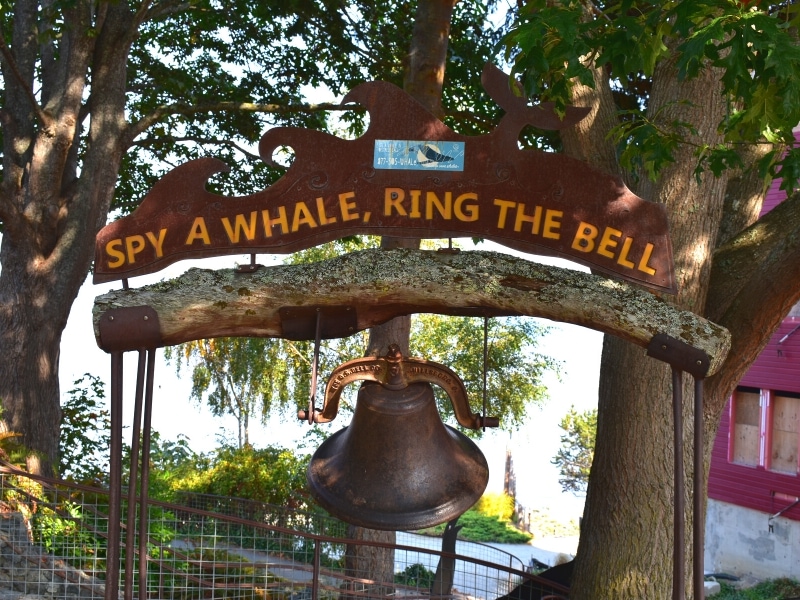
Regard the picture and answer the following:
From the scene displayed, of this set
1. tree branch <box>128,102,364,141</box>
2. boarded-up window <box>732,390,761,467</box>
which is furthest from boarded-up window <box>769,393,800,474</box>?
tree branch <box>128,102,364,141</box>

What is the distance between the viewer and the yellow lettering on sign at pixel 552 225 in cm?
395

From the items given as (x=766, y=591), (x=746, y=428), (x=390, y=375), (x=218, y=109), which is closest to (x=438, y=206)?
(x=390, y=375)

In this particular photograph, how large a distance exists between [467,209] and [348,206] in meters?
0.53

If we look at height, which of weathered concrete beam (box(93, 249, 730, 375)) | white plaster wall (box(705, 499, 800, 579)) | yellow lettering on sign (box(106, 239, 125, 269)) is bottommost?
white plaster wall (box(705, 499, 800, 579))

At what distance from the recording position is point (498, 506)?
23.0 m

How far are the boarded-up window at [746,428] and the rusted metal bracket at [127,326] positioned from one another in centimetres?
1458

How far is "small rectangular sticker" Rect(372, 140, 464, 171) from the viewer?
405 centimetres

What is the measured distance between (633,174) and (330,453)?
167 inches

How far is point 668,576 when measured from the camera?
20.6ft

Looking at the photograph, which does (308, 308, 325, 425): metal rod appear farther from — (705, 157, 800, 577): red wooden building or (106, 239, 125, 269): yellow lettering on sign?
(705, 157, 800, 577): red wooden building

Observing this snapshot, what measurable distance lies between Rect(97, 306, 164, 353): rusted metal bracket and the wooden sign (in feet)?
0.63

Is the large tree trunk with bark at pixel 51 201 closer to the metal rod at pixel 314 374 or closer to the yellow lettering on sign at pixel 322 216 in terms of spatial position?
the metal rod at pixel 314 374

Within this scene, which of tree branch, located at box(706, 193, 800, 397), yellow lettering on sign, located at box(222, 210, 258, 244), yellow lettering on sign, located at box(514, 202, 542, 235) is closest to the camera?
yellow lettering on sign, located at box(514, 202, 542, 235)

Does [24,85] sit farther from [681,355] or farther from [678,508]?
[678,508]
